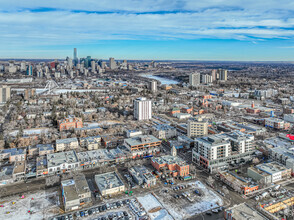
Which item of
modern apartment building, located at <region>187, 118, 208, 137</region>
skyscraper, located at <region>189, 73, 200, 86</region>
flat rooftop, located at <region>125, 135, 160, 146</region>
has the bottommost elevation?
flat rooftop, located at <region>125, 135, 160, 146</region>

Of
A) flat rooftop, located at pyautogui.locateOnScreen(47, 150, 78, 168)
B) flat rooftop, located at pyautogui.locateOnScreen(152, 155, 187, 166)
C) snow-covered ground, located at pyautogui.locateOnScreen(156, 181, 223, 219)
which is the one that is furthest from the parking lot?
flat rooftop, located at pyautogui.locateOnScreen(47, 150, 78, 168)

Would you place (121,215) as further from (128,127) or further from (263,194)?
(128,127)

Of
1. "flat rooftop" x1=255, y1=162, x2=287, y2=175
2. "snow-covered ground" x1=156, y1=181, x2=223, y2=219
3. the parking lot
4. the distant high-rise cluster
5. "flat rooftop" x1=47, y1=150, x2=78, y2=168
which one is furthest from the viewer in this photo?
A: the distant high-rise cluster

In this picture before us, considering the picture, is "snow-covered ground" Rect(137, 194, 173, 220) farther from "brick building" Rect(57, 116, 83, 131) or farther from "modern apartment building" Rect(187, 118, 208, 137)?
"brick building" Rect(57, 116, 83, 131)

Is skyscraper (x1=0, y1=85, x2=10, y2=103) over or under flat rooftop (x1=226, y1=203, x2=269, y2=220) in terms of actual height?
over

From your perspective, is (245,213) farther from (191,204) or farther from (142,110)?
(142,110)

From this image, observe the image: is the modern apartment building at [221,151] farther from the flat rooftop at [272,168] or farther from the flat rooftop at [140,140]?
the flat rooftop at [140,140]
